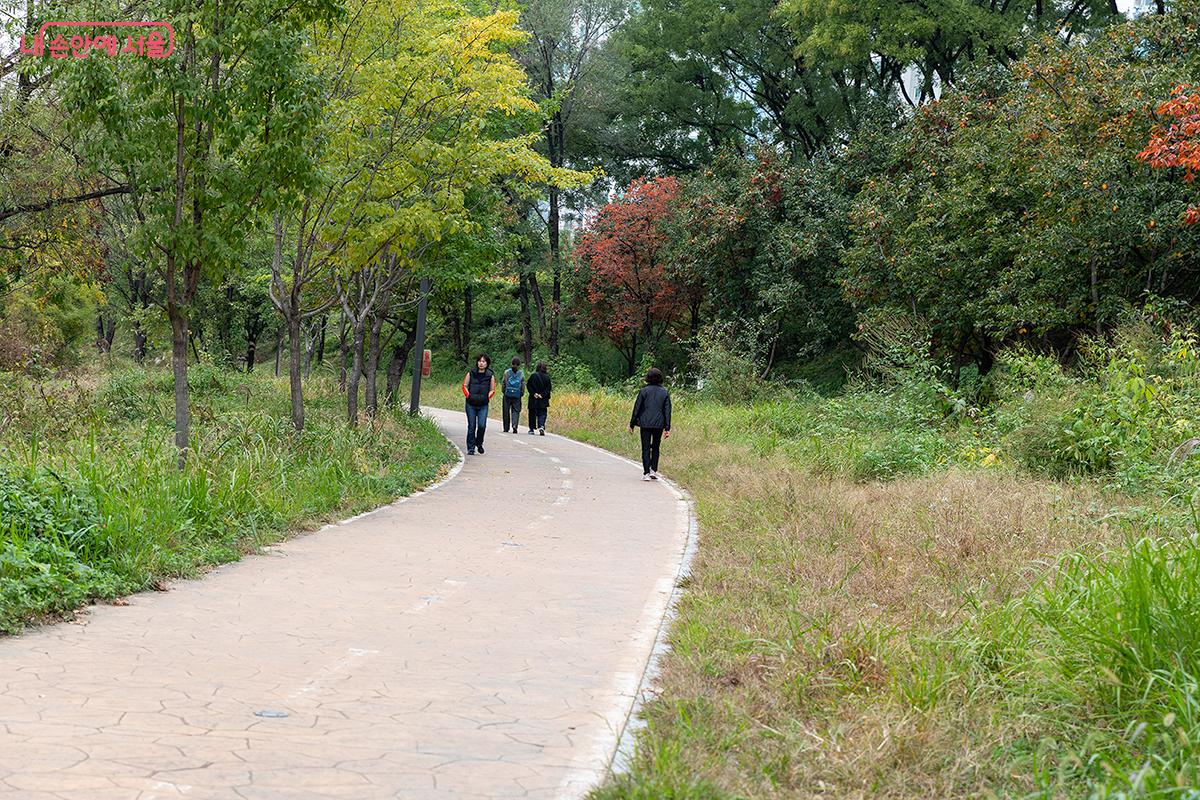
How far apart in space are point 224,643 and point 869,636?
3682 mm

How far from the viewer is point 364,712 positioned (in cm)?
486

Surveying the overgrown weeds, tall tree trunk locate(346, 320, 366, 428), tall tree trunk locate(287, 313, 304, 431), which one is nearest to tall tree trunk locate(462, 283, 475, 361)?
tall tree trunk locate(346, 320, 366, 428)

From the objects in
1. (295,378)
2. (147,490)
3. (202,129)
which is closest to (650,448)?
(295,378)

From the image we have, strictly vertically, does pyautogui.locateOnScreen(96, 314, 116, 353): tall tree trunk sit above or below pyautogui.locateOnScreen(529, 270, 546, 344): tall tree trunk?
below

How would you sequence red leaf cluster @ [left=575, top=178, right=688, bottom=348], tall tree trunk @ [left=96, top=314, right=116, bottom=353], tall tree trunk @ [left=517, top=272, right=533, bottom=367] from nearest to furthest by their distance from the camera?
red leaf cluster @ [left=575, top=178, right=688, bottom=348], tall tree trunk @ [left=517, top=272, right=533, bottom=367], tall tree trunk @ [left=96, top=314, right=116, bottom=353]

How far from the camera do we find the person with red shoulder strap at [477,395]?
20.1 metres

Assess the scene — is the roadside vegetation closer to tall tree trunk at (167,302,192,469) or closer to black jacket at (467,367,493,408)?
tall tree trunk at (167,302,192,469)

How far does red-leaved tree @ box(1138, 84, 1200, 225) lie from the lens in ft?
44.7

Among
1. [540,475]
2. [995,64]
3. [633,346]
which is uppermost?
[995,64]

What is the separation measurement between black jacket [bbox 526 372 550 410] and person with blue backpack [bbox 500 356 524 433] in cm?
29

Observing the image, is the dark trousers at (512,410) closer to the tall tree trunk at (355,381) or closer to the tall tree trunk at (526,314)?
the tall tree trunk at (355,381)

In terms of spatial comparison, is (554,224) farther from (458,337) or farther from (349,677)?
(349,677)

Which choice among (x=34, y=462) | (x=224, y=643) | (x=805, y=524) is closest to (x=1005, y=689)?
(x=224, y=643)

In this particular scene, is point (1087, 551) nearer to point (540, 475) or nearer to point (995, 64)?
point (540, 475)
